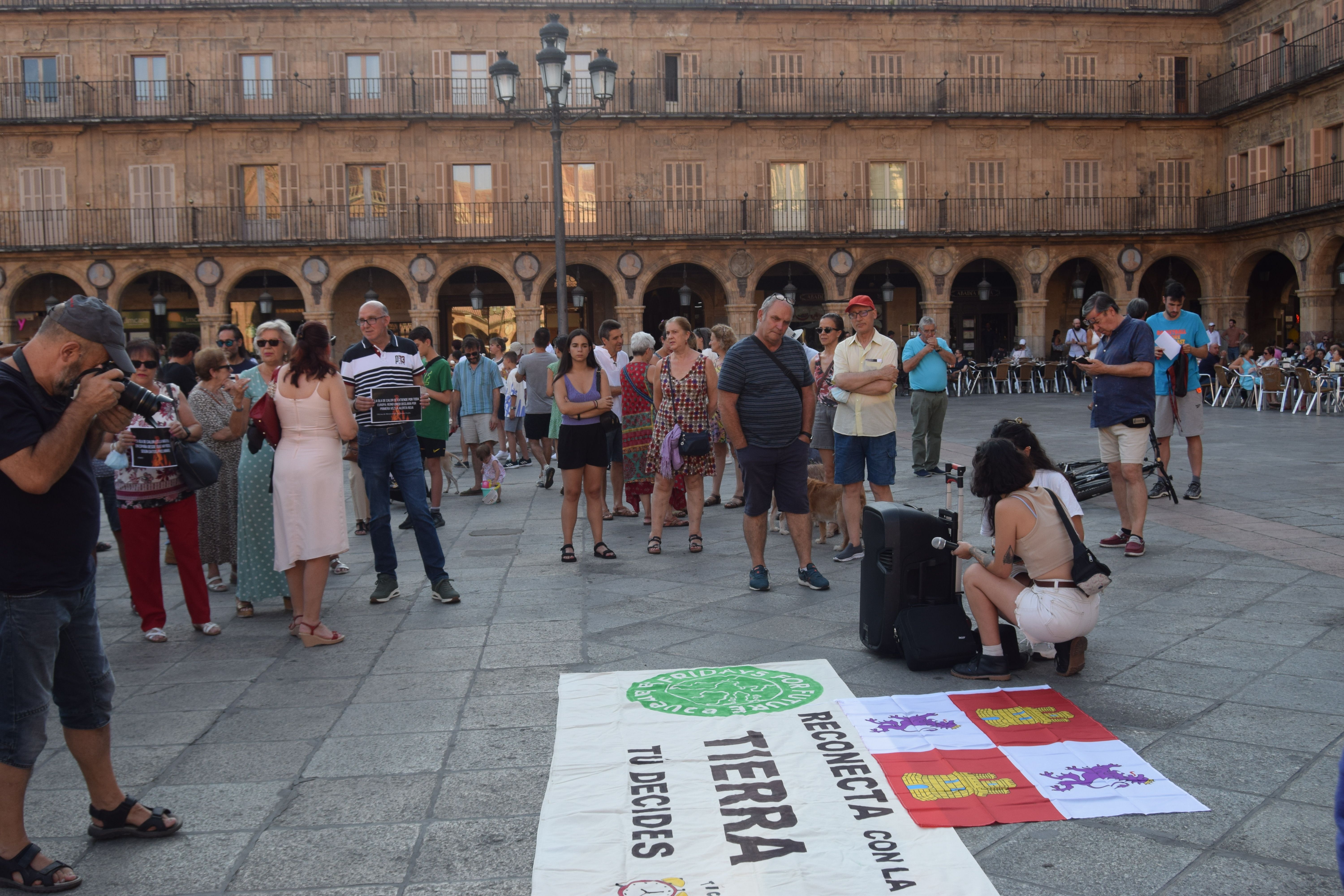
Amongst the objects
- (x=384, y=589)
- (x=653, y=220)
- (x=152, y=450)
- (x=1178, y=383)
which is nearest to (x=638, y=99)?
(x=653, y=220)

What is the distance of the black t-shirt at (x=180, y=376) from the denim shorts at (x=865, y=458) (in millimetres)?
3908

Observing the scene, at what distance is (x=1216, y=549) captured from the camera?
665 cm

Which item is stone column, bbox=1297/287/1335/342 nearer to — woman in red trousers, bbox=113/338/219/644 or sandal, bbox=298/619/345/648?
sandal, bbox=298/619/345/648

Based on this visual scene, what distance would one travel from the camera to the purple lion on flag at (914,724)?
12.3ft

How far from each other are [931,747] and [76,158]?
27.8m

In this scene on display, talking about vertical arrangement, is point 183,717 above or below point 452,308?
below

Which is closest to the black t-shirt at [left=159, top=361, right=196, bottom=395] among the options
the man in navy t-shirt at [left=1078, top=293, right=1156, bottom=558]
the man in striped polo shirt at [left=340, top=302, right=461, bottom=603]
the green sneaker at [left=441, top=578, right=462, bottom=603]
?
the man in striped polo shirt at [left=340, top=302, right=461, bottom=603]

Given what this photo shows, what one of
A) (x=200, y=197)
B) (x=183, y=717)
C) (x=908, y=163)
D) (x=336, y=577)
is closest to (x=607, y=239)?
(x=908, y=163)

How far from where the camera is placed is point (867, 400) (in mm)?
6629

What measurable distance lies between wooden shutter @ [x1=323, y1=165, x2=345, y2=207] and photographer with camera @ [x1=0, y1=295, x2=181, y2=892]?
24.4 metres

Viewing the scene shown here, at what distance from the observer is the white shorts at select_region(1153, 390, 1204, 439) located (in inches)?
317

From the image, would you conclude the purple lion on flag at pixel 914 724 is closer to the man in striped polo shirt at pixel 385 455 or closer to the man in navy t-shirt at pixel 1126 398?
the man in striped polo shirt at pixel 385 455

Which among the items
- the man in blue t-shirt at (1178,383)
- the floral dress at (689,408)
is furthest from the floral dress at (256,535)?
the man in blue t-shirt at (1178,383)

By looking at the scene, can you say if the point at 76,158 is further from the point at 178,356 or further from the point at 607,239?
the point at 178,356
